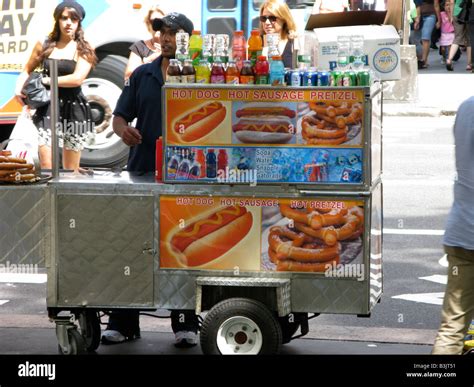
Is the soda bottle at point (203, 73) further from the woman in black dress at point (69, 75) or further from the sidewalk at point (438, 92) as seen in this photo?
the sidewalk at point (438, 92)

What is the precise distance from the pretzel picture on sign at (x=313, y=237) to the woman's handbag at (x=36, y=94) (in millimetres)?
5066

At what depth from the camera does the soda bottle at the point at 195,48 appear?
7105 mm

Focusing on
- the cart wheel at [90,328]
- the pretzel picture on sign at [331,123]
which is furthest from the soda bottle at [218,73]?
the cart wheel at [90,328]

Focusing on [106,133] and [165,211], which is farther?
[106,133]

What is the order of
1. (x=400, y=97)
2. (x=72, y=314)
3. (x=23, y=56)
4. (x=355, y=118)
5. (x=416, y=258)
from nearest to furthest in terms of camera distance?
(x=355, y=118) → (x=72, y=314) → (x=416, y=258) → (x=23, y=56) → (x=400, y=97)

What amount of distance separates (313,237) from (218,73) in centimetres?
110

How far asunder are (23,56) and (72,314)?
6542 millimetres

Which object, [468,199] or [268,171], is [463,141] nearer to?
[468,199]

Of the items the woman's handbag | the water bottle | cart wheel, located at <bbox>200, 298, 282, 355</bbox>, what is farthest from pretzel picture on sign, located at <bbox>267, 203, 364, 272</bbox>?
the woman's handbag

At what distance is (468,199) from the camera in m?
6.25

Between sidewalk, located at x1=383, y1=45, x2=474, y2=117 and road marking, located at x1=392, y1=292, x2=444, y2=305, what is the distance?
9091 millimetres

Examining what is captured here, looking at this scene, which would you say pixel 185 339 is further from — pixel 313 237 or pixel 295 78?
pixel 295 78

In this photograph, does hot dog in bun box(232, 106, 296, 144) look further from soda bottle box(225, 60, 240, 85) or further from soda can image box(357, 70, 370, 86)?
soda can image box(357, 70, 370, 86)

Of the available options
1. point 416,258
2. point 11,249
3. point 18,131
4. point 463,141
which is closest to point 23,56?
point 18,131
